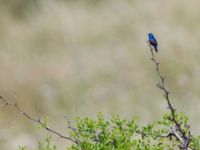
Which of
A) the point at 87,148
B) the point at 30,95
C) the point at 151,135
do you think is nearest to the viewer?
the point at 87,148

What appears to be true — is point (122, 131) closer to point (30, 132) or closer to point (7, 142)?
point (7, 142)

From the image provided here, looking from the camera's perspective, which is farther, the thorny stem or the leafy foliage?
the leafy foliage

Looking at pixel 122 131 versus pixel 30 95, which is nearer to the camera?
pixel 122 131

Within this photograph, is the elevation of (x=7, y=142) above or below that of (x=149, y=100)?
below

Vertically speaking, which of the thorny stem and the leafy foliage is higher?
the leafy foliage

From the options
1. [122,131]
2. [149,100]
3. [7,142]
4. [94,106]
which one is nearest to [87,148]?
[122,131]

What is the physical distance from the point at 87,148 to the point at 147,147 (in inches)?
58.6

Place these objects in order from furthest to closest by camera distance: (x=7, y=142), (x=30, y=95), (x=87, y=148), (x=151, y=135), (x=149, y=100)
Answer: (x=149, y=100) → (x=30, y=95) → (x=7, y=142) → (x=151, y=135) → (x=87, y=148)

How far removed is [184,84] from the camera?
417 ft

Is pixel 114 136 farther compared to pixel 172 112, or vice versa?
pixel 114 136

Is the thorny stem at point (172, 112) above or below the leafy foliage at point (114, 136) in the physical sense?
below

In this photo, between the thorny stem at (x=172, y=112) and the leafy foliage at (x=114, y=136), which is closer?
the thorny stem at (x=172, y=112)

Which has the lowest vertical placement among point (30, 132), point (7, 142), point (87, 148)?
point (87, 148)

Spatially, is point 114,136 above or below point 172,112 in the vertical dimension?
above
